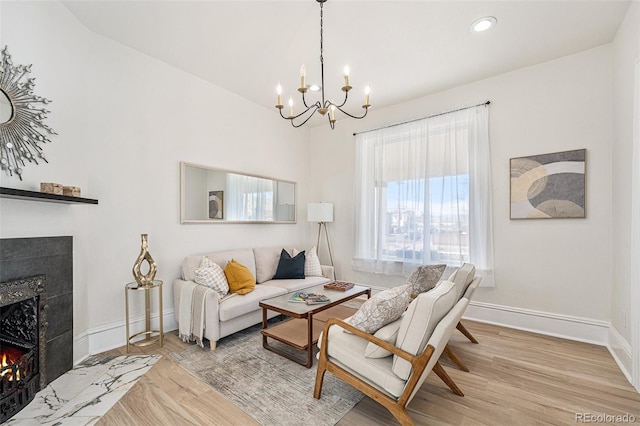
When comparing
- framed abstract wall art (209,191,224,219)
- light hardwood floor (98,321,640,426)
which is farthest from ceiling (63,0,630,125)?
light hardwood floor (98,321,640,426)

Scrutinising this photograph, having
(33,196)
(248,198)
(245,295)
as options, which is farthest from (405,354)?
(248,198)

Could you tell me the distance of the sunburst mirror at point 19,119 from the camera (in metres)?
1.92

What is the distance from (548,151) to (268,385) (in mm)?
3812

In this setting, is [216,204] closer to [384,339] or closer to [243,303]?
[243,303]

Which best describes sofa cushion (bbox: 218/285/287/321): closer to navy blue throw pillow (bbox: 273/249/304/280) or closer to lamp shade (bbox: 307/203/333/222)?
navy blue throw pillow (bbox: 273/249/304/280)

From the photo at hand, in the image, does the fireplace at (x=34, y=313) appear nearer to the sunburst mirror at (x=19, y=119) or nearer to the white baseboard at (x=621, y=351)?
the sunburst mirror at (x=19, y=119)

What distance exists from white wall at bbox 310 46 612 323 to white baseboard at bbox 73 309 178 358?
4.12 metres

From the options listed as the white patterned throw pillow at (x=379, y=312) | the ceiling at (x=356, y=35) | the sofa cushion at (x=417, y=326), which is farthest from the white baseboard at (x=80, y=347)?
the ceiling at (x=356, y=35)

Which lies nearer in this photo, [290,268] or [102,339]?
[102,339]

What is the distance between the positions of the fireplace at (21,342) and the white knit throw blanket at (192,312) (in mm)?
1061

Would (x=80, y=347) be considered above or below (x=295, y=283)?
below

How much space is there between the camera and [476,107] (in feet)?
11.8

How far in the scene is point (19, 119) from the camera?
2.03 m

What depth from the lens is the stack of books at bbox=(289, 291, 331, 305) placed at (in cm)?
278
